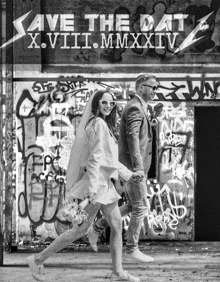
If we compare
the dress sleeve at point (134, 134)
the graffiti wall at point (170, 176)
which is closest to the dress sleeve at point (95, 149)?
the dress sleeve at point (134, 134)

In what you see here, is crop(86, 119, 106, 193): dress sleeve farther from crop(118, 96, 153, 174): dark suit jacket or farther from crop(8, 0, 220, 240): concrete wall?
crop(8, 0, 220, 240): concrete wall

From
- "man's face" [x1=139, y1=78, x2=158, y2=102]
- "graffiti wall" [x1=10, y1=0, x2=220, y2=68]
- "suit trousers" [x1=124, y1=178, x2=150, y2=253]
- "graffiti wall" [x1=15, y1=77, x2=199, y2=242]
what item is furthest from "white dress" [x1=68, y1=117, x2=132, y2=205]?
"graffiti wall" [x1=10, y1=0, x2=220, y2=68]

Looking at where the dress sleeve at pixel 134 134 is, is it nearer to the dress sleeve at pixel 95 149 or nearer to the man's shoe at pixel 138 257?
the dress sleeve at pixel 95 149

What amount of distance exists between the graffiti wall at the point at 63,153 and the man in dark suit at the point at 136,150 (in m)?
1.36

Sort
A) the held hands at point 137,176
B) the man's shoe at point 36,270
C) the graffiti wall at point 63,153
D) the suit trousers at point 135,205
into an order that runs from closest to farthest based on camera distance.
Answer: the man's shoe at point 36,270, the held hands at point 137,176, the suit trousers at point 135,205, the graffiti wall at point 63,153

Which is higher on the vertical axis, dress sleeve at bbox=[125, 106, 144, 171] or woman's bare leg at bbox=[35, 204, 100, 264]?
dress sleeve at bbox=[125, 106, 144, 171]

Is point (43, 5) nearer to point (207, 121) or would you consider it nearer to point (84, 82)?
point (84, 82)

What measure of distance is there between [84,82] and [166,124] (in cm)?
134

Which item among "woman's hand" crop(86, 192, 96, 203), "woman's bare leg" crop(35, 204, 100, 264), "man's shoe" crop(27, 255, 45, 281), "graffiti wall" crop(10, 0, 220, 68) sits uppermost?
"graffiti wall" crop(10, 0, 220, 68)

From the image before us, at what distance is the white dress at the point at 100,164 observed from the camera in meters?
9.45

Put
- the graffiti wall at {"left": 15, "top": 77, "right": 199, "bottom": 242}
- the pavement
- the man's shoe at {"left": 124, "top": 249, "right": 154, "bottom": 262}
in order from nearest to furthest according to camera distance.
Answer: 1. the pavement
2. the man's shoe at {"left": 124, "top": 249, "right": 154, "bottom": 262}
3. the graffiti wall at {"left": 15, "top": 77, "right": 199, "bottom": 242}

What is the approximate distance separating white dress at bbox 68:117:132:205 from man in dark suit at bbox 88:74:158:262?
3.25 ft

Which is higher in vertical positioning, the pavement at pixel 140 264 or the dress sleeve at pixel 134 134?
the dress sleeve at pixel 134 134

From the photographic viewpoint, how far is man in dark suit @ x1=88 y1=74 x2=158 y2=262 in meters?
10.7
